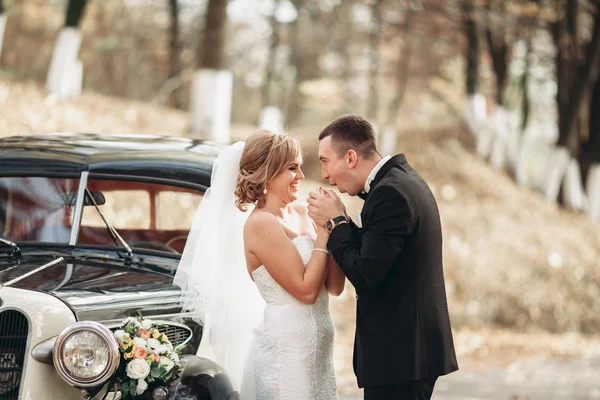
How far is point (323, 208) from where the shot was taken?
4.68m

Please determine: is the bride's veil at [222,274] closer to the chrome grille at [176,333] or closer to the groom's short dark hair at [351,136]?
the chrome grille at [176,333]

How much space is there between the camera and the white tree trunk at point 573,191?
957 inches

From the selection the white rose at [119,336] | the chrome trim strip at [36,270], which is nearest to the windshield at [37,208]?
the chrome trim strip at [36,270]

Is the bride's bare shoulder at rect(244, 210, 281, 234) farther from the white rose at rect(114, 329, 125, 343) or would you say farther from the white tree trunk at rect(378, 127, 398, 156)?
the white tree trunk at rect(378, 127, 398, 156)

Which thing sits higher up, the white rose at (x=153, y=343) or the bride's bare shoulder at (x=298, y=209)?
Result: the bride's bare shoulder at (x=298, y=209)

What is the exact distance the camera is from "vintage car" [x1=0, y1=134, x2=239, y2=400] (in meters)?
4.34

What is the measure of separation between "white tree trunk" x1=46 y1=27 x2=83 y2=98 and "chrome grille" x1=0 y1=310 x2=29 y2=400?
15.9 metres

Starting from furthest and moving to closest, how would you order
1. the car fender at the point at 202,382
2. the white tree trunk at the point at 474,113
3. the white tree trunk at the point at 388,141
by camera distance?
the white tree trunk at the point at 474,113 < the white tree trunk at the point at 388,141 < the car fender at the point at 202,382

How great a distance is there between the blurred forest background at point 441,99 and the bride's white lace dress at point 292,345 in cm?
636

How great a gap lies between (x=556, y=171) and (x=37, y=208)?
2098 centimetres

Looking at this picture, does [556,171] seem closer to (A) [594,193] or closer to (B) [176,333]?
(A) [594,193]

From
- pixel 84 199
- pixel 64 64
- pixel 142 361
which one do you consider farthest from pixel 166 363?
pixel 64 64

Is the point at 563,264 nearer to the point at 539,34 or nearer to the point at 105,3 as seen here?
the point at 539,34

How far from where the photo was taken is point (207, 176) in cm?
561
